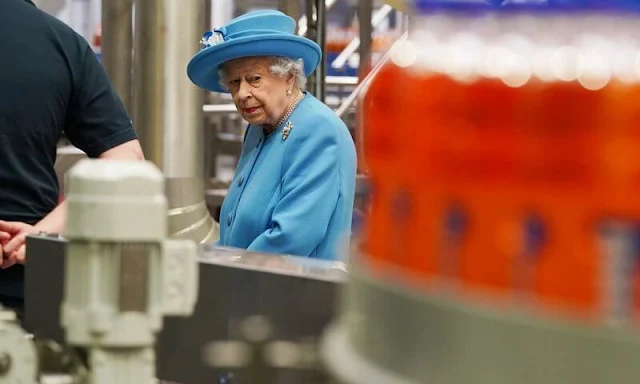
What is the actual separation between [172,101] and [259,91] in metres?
1.21

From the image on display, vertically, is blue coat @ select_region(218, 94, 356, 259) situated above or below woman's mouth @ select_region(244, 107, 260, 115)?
below

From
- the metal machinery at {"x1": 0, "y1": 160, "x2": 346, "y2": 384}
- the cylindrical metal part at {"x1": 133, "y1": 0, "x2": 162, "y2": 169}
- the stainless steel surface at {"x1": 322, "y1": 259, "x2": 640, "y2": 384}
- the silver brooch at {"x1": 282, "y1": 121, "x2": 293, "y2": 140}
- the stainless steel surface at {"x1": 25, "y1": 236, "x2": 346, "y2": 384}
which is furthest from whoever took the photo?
the cylindrical metal part at {"x1": 133, "y1": 0, "x2": 162, "y2": 169}

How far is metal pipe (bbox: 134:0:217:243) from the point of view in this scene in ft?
11.7

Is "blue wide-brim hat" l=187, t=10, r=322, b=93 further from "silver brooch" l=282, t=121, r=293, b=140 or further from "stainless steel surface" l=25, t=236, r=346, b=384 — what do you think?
"stainless steel surface" l=25, t=236, r=346, b=384

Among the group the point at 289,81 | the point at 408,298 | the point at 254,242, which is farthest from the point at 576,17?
the point at 289,81

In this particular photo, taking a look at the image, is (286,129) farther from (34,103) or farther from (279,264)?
(279,264)

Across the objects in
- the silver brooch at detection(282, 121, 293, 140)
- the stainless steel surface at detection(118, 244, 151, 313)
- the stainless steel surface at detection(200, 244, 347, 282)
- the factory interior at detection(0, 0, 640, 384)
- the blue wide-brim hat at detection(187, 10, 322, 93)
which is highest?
the blue wide-brim hat at detection(187, 10, 322, 93)

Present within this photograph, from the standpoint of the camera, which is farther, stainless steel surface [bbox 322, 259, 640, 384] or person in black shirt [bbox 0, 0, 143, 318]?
person in black shirt [bbox 0, 0, 143, 318]

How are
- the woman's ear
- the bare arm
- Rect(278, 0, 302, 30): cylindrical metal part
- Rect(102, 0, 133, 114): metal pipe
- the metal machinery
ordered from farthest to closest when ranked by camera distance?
Rect(102, 0, 133, 114): metal pipe → Rect(278, 0, 302, 30): cylindrical metal part → the woman's ear → the bare arm → the metal machinery

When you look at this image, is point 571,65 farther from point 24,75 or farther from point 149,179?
point 24,75

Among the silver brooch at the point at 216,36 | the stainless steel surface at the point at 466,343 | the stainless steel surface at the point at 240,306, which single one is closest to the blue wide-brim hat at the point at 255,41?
the silver brooch at the point at 216,36

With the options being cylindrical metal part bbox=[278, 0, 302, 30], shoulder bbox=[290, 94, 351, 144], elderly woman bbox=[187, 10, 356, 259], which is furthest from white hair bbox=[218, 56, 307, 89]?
cylindrical metal part bbox=[278, 0, 302, 30]

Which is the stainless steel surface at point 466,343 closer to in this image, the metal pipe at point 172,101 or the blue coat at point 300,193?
the blue coat at point 300,193

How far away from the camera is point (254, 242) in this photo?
2.24 meters
